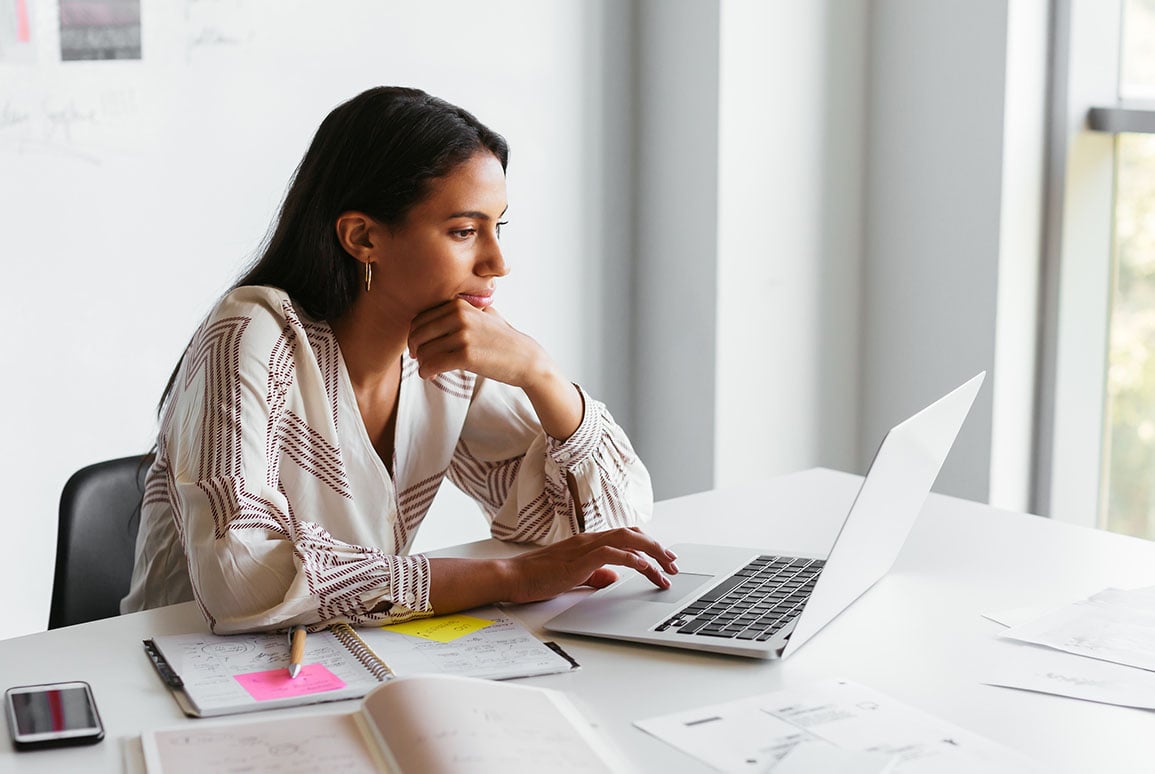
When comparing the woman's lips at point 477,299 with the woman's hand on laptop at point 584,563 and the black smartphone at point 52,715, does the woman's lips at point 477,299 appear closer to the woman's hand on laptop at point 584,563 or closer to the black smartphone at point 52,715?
the woman's hand on laptop at point 584,563

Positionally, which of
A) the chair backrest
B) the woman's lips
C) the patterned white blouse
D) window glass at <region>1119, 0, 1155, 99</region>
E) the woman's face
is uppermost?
window glass at <region>1119, 0, 1155, 99</region>

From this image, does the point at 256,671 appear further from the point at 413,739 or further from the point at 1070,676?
the point at 1070,676

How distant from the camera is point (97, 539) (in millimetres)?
1610

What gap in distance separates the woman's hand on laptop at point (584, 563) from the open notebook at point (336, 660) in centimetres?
5

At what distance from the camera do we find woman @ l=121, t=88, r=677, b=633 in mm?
1279

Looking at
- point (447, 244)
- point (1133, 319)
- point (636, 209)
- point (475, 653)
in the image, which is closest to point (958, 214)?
point (1133, 319)

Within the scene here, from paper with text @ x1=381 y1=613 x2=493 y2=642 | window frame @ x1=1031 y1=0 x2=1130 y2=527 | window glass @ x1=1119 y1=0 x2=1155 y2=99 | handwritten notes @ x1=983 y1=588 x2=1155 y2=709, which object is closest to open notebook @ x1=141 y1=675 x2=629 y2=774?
paper with text @ x1=381 y1=613 x2=493 y2=642

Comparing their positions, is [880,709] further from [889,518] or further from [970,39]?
[970,39]

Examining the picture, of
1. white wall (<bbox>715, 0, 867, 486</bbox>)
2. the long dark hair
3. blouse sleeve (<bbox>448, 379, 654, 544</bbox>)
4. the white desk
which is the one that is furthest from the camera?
white wall (<bbox>715, 0, 867, 486</bbox>)

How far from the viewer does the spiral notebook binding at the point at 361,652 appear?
112 cm

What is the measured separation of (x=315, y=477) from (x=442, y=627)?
0.28 metres

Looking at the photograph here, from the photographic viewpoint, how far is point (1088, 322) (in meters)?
2.79

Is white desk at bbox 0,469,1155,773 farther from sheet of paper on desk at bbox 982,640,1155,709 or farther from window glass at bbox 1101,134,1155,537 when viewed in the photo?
window glass at bbox 1101,134,1155,537

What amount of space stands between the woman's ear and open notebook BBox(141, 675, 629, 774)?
2.08 feet
